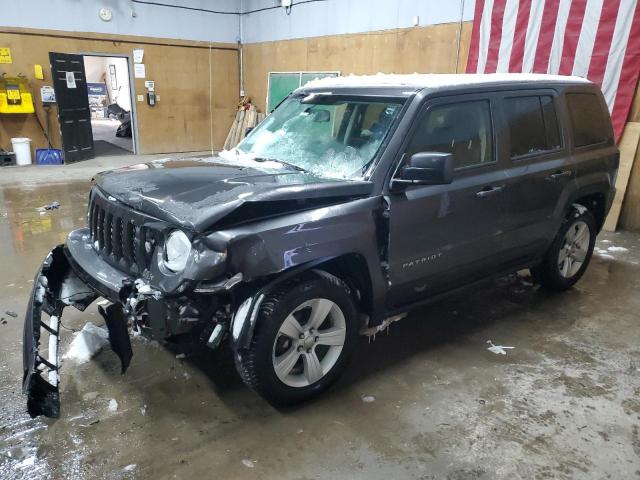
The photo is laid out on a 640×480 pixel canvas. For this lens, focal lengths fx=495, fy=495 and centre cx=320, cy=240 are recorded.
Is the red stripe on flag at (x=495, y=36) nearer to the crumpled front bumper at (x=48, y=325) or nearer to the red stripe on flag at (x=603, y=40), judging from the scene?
the red stripe on flag at (x=603, y=40)

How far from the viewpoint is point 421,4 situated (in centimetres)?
859

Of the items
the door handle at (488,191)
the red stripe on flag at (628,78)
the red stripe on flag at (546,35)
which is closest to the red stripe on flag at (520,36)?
the red stripe on flag at (546,35)

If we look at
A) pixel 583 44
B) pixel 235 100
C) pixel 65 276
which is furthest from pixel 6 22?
pixel 583 44

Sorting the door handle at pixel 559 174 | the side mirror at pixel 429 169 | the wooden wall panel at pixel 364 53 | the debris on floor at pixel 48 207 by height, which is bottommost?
the debris on floor at pixel 48 207

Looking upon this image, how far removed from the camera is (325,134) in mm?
3291

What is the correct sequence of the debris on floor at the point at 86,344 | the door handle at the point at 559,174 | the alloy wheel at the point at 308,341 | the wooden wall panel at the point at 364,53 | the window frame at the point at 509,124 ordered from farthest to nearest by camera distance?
the wooden wall panel at the point at 364,53, the door handle at the point at 559,174, the window frame at the point at 509,124, the debris on floor at the point at 86,344, the alloy wheel at the point at 308,341

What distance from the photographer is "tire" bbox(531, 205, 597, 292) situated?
410 cm

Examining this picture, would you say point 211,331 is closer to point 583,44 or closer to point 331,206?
point 331,206

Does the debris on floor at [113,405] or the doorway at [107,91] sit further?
the doorway at [107,91]

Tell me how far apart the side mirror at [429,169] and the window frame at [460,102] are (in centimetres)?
15

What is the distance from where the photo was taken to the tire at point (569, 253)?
4102 mm

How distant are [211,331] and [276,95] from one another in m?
10.4

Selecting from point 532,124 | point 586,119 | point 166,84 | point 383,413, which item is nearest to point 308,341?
point 383,413

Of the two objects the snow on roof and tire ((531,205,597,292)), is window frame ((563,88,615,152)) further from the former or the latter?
tire ((531,205,597,292))
